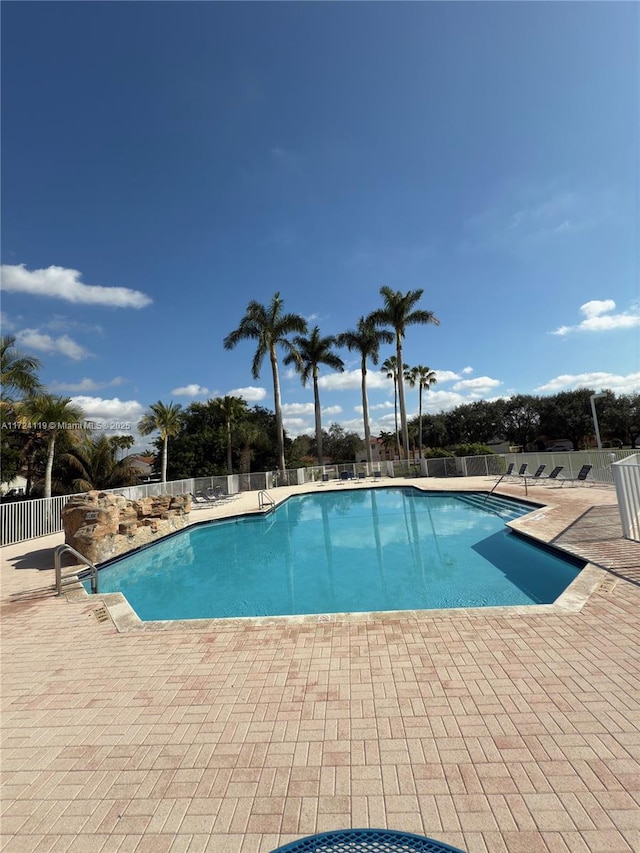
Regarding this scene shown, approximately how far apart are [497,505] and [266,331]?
17.2m

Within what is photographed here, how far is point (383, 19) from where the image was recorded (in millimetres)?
8562

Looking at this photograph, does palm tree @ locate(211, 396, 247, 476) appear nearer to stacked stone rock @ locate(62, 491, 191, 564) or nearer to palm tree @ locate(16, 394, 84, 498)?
palm tree @ locate(16, 394, 84, 498)

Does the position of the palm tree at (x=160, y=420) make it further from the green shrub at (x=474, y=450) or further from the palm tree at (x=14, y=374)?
the green shrub at (x=474, y=450)

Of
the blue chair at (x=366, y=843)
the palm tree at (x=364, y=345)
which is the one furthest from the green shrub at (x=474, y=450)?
the blue chair at (x=366, y=843)

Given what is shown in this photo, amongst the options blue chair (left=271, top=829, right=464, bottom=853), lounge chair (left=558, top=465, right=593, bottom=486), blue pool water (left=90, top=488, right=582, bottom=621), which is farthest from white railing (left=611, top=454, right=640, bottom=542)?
lounge chair (left=558, top=465, right=593, bottom=486)

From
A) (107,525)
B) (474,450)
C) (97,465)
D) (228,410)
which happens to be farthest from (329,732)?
(228,410)

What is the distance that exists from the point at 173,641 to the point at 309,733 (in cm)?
218

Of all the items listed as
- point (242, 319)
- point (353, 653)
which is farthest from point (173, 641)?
point (242, 319)

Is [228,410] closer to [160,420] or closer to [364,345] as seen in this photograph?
[160,420]

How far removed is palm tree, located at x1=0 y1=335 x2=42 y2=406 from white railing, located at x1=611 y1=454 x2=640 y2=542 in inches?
735

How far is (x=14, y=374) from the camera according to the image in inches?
578

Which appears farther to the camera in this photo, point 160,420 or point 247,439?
point 247,439

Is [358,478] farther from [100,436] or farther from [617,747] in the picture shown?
[617,747]

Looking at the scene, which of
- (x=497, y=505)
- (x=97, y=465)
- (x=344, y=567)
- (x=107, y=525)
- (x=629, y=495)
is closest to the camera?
(x=629, y=495)
